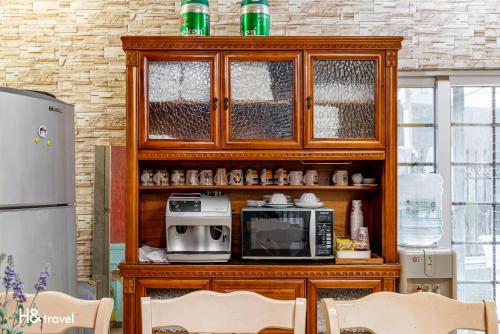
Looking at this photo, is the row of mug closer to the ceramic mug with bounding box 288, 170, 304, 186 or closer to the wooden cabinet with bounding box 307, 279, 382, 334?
the ceramic mug with bounding box 288, 170, 304, 186

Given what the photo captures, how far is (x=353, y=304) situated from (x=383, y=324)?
0.35 feet

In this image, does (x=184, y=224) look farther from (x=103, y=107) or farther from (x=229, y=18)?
(x=229, y=18)

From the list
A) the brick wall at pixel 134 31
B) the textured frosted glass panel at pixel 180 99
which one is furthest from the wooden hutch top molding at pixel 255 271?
the brick wall at pixel 134 31

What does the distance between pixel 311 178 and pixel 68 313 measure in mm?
1699

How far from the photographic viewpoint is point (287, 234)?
8.95 ft

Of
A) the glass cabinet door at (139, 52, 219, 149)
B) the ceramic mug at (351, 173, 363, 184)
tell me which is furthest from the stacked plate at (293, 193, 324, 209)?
the glass cabinet door at (139, 52, 219, 149)

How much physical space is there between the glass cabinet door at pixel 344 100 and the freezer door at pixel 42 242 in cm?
134

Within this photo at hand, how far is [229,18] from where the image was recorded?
10.2 ft

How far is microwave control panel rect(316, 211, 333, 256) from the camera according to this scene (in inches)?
106

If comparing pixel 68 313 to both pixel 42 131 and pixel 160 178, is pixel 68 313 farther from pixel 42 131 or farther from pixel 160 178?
pixel 160 178

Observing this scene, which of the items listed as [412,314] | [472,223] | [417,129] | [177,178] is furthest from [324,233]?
[412,314]

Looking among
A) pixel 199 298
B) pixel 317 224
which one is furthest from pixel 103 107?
pixel 199 298

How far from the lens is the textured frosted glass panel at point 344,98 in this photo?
2.72m

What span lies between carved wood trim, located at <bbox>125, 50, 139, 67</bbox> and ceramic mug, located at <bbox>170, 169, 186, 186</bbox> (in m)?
0.65
